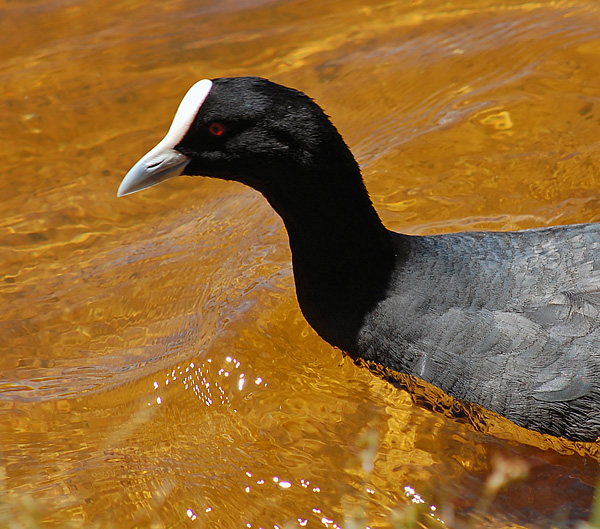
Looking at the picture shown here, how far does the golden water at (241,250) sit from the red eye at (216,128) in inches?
53.0

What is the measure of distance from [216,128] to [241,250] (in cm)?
169

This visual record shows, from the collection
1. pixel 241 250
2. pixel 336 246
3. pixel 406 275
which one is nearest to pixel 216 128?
pixel 336 246

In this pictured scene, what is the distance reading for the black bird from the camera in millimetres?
3002

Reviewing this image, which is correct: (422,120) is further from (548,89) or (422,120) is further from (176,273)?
(176,273)

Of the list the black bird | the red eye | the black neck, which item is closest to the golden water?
the black bird

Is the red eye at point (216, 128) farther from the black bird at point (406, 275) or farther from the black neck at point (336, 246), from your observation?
the black neck at point (336, 246)

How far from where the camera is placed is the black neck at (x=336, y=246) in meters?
3.14

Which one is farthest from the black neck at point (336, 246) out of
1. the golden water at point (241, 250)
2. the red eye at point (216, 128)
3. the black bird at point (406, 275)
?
the golden water at point (241, 250)

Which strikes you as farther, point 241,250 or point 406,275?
point 241,250

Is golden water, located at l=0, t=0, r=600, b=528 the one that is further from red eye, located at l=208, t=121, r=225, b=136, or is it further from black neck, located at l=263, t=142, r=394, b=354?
red eye, located at l=208, t=121, r=225, b=136

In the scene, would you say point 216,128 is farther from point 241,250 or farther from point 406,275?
point 241,250

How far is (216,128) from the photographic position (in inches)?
119

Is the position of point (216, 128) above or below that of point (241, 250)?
above

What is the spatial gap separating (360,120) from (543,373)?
2764 millimetres
